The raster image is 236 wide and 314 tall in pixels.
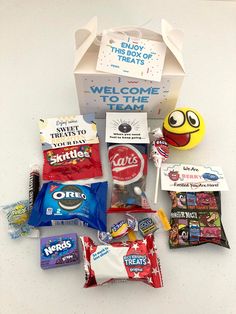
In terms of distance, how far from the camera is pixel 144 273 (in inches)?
30.2

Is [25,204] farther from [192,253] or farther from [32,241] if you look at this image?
[192,253]

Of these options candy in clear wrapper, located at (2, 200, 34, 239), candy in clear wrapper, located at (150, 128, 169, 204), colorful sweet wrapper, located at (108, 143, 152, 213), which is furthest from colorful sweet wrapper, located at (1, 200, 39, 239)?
candy in clear wrapper, located at (150, 128, 169, 204)

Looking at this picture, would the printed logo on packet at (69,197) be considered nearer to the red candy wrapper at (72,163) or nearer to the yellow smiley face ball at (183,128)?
the red candy wrapper at (72,163)

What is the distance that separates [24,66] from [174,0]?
781 mm

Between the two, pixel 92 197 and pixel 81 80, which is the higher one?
pixel 81 80

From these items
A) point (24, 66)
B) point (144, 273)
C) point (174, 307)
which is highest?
point (24, 66)

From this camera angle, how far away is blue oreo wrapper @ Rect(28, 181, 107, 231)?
86cm

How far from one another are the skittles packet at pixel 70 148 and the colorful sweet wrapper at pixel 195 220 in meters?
0.28

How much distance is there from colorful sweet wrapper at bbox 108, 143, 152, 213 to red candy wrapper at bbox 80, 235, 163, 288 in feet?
0.39

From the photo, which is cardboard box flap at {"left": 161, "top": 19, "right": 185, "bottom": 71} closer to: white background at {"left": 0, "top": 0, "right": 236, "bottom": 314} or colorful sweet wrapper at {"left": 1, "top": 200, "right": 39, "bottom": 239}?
white background at {"left": 0, "top": 0, "right": 236, "bottom": 314}

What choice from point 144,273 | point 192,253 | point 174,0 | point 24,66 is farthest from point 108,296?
point 174,0

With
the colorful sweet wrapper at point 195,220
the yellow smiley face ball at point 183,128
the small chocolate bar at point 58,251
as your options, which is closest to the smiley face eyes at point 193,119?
the yellow smiley face ball at point 183,128

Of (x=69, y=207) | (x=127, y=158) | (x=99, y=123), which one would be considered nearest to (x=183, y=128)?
(x=127, y=158)

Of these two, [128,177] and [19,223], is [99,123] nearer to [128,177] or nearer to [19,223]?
[128,177]
